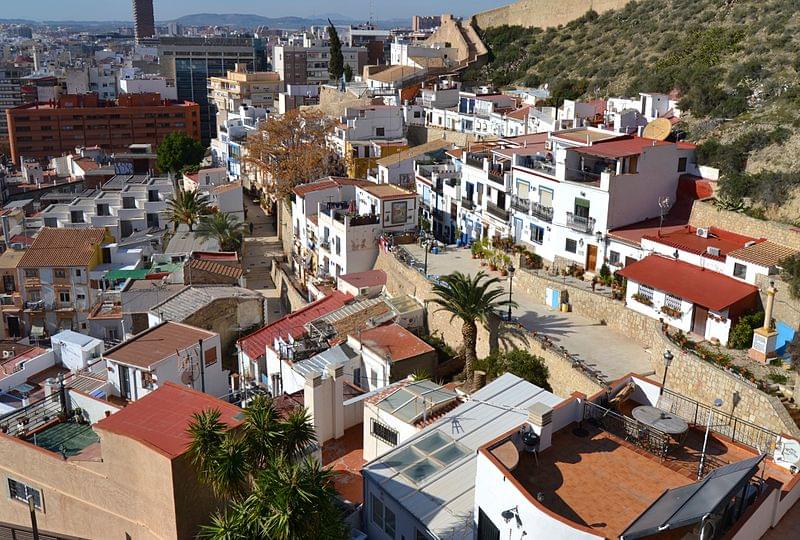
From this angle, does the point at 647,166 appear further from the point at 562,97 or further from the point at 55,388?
the point at 562,97

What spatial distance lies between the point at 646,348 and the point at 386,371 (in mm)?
8397

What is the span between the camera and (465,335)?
23.9m

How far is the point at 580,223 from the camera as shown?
29734 millimetres

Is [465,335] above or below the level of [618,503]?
below

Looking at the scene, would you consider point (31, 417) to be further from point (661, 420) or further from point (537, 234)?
point (537, 234)

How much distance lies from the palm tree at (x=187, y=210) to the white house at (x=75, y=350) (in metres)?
18.4

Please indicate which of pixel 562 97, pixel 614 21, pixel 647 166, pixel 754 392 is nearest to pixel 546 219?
pixel 647 166

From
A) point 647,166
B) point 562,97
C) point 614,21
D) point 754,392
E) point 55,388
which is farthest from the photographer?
point 614,21

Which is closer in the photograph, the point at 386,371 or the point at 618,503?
the point at 618,503

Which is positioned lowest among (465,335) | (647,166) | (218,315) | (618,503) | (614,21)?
(218,315)

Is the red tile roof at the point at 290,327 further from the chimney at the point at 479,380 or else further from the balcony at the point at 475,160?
the balcony at the point at 475,160

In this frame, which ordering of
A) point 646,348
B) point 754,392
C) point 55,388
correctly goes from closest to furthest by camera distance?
1. point 754,392
2. point 55,388
3. point 646,348

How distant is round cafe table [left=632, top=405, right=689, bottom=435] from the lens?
12.3m

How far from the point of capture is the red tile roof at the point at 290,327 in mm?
28391
